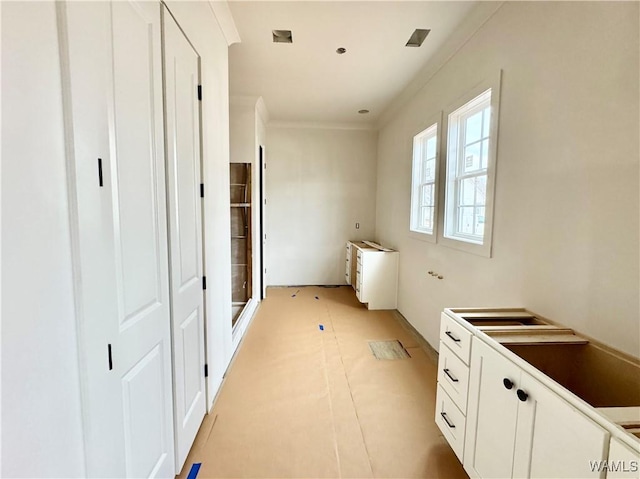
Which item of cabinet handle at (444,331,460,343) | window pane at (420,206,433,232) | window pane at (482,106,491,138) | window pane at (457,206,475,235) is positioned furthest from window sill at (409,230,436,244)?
cabinet handle at (444,331,460,343)

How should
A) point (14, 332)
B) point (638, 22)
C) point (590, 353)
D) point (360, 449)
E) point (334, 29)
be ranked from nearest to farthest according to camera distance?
point (14, 332) → point (638, 22) → point (590, 353) → point (360, 449) → point (334, 29)

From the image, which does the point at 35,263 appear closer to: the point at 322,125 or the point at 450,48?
the point at 450,48

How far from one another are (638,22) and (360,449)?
2425mm

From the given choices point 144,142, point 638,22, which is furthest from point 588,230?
point 144,142

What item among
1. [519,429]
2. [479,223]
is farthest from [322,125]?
[519,429]

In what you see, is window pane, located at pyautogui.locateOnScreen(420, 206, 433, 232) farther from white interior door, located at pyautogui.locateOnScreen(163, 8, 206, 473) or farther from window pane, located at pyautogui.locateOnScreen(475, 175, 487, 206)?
Answer: white interior door, located at pyautogui.locateOnScreen(163, 8, 206, 473)

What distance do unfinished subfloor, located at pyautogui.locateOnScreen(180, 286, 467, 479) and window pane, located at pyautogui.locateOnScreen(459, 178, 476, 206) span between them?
1.52 metres

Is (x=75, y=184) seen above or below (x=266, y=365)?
above

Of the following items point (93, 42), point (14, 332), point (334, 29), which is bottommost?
point (14, 332)

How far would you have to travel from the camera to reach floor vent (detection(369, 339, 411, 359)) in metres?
2.78

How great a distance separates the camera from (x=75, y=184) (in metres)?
0.79

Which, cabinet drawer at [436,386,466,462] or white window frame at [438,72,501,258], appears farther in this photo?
white window frame at [438,72,501,258]

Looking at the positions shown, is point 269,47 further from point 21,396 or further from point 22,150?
point 21,396

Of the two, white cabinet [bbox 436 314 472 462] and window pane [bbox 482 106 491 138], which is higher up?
window pane [bbox 482 106 491 138]
